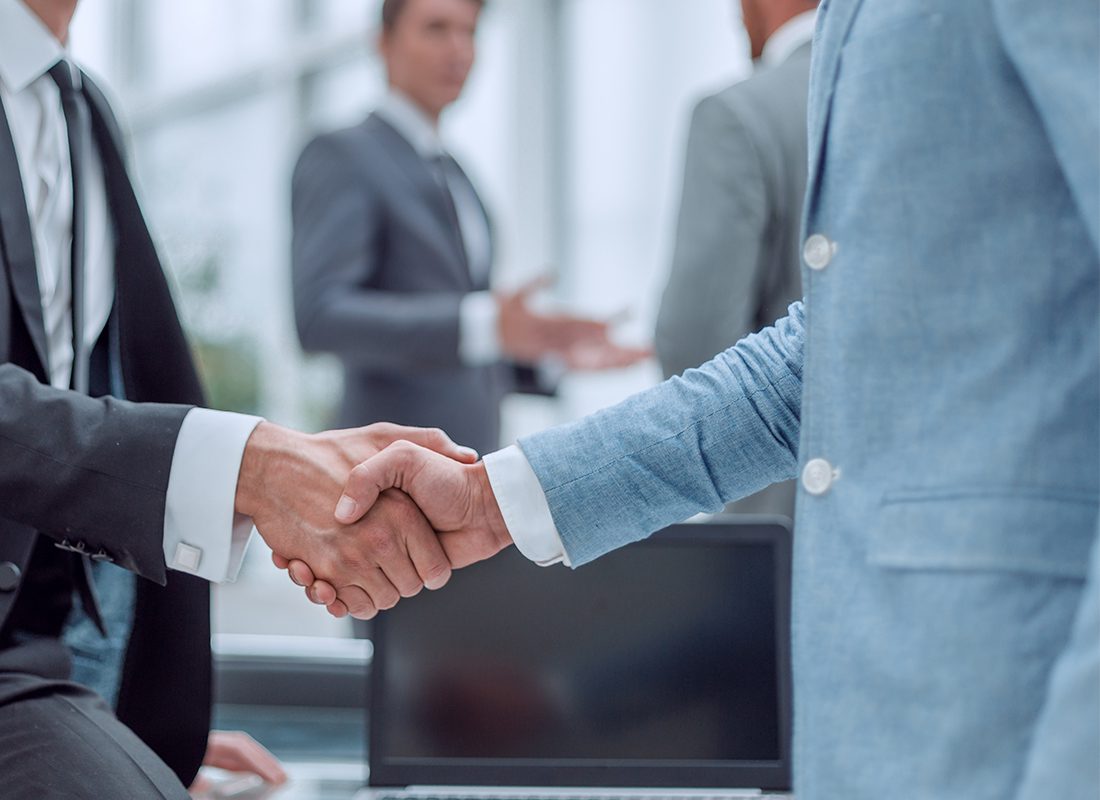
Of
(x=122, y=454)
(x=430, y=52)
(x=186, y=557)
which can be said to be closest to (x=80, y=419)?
(x=122, y=454)

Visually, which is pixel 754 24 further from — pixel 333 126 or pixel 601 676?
pixel 333 126

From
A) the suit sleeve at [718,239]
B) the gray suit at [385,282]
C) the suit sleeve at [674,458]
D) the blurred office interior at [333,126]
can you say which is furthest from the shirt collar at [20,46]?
the blurred office interior at [333,126]

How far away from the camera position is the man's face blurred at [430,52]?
2.63 meters

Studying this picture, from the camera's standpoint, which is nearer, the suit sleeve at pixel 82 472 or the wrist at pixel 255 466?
the suit sleeve at pixel 82 472

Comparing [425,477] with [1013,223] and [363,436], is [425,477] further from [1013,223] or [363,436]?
[1013,223]

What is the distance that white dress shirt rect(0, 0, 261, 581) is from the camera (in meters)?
1.24

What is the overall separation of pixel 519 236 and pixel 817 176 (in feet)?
11.6

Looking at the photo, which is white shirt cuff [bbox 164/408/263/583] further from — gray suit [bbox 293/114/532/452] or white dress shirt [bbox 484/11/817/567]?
gray suit [bbox 293/114/532/452]

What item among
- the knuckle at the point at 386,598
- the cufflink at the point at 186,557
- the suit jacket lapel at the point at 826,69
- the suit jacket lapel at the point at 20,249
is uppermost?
the suit jacket lapel at the point at 826,69

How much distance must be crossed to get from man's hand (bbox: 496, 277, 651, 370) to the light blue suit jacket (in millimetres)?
1548

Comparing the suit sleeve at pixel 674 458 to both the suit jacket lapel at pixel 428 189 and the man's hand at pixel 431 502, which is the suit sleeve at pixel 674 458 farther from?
the suit jacket lapel at pixel 428 189

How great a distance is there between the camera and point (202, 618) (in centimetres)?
142

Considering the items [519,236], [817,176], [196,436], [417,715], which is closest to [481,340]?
[417,715]

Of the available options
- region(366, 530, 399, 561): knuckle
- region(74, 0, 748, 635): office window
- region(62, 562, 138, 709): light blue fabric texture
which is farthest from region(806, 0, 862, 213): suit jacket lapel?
region(74, 0, 748, 635): office window
